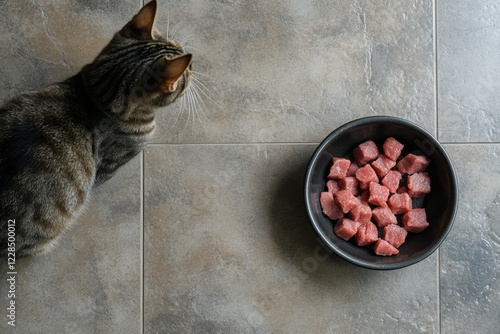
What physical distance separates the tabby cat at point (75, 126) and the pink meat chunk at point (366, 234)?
24.1 inches

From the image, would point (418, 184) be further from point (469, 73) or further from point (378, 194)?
point (469, 73)

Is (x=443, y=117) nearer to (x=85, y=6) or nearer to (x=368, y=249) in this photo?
Result: (x=368, y=249)

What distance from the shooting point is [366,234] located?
5.22ft

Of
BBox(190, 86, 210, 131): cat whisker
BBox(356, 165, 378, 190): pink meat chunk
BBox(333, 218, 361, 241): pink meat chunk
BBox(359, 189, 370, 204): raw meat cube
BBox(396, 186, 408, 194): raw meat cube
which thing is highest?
BBox(190, 86, 210, 131): cat whisker

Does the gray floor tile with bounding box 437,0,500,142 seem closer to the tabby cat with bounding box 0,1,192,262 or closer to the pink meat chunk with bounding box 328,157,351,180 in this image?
the pink meat chunk with bounding box 328,157,351,180

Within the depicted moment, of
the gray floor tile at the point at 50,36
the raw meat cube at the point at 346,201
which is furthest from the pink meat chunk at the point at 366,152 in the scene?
the gray floor tile at the point at 50,36

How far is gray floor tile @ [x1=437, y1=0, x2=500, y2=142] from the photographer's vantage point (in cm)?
170

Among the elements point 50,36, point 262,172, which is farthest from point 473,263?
point 50,36

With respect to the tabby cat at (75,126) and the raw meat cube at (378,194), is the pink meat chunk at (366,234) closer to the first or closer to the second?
the raw meat cube at (378,194)

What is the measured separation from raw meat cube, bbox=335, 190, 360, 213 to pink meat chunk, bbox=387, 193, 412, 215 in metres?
0.10

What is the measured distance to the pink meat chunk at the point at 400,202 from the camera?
1606 millimetres

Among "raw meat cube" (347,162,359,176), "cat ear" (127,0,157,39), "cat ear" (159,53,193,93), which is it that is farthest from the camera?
"raw meat cube" (347,162,359,176)

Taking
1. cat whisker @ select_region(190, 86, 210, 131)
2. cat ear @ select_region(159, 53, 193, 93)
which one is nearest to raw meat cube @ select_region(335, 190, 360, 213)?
cat whisker @ select_region(190, 86, 210, 131)

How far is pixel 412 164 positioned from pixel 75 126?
881 millimetres
